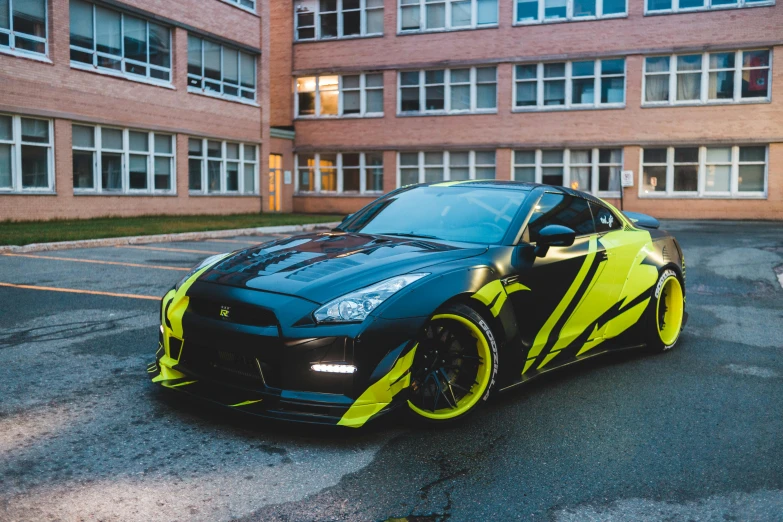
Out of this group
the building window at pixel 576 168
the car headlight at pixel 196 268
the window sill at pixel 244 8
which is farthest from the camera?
the building window at pixel 576 168

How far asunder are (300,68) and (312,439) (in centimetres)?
3488

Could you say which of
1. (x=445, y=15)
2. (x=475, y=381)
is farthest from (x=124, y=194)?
(x=475, y=381)

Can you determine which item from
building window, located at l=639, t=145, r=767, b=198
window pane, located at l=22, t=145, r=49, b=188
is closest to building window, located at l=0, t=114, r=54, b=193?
window pane, located at l=22, t=145, r=49, b=188

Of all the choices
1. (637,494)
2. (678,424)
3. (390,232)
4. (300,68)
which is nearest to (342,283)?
(390,232)

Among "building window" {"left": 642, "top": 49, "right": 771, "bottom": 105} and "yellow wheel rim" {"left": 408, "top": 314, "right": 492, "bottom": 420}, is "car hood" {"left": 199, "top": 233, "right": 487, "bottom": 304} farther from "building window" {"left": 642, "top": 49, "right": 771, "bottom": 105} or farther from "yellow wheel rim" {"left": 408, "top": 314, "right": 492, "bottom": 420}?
"building window" {"left": 642, "top": 49, "right": 771, "bottom": 105}

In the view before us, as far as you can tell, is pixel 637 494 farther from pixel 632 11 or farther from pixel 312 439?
pixel 632 11

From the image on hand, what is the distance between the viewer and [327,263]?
4402 mm

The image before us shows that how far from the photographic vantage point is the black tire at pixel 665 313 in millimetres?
6148

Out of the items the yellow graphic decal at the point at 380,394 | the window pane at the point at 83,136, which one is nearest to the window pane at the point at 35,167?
the window pane at the point at 83,136

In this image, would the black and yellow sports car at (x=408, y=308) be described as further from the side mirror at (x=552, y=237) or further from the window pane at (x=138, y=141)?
the window pane at (x=138, y=141)

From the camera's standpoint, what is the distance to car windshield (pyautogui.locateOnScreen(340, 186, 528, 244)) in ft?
16.8

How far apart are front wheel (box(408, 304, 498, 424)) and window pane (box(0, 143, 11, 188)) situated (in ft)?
67.9

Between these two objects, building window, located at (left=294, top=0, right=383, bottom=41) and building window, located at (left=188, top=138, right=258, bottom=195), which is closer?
building window, located at (left=188, top=138, right=258, bottom=195)

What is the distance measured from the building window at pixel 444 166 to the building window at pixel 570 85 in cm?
282
